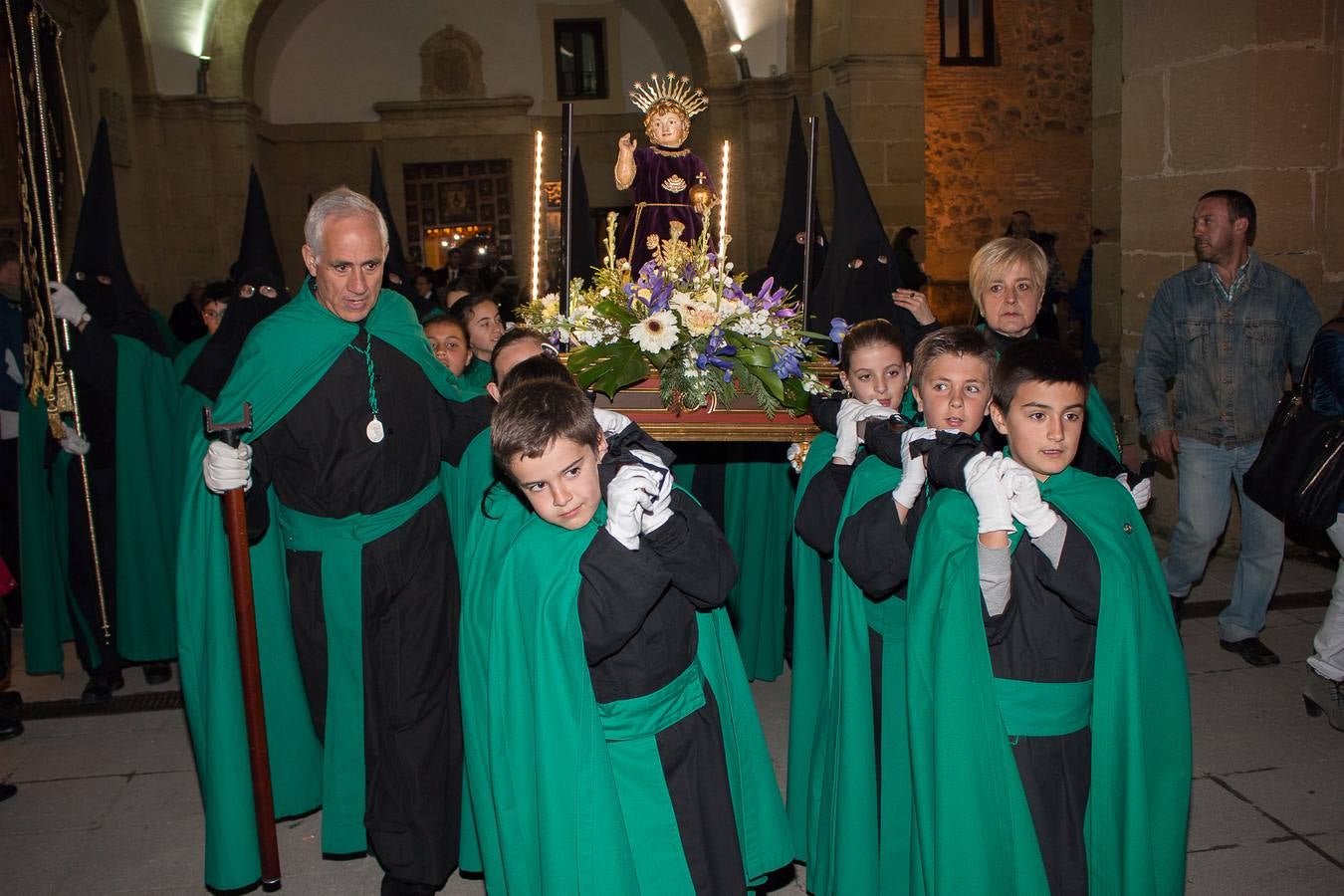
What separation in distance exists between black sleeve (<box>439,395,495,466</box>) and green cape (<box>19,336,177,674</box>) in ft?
8.47

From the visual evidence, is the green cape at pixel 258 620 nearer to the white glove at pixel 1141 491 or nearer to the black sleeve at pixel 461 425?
the black sleeve at pixel 461 425

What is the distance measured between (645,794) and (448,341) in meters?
2.61

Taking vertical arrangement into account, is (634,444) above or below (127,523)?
above

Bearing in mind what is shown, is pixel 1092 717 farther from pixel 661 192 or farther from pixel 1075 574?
pixel 661 192

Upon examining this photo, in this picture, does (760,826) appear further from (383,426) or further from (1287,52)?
(1287,52)

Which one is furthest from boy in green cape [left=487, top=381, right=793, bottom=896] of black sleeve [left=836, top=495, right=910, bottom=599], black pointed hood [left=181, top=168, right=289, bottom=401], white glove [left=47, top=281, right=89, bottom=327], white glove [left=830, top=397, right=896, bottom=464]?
white glove [left=47, top=281, right=89, bottom=327]

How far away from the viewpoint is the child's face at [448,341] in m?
4.74

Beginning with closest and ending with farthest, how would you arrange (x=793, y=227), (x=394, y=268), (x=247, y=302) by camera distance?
(x=247, y=302) < (x=394, y=268) < (x=793, y=227)

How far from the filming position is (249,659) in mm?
3420

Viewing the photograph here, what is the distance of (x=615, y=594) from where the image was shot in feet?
8.00

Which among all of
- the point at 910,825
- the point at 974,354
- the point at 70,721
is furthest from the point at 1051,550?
the point at 70,721

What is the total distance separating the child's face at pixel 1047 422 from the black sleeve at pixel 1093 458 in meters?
0.84

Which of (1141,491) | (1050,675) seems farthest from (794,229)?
(1050,675)

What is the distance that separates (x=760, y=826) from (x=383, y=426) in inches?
62.6
